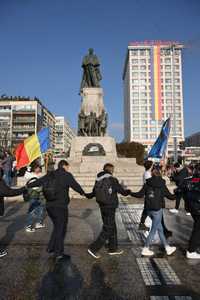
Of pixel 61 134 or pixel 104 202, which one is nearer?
pixel 104 202

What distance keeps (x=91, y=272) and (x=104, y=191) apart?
1.43 m

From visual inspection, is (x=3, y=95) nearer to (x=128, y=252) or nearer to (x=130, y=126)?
(x=130, y=126)

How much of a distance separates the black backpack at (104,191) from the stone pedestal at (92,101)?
747 inches

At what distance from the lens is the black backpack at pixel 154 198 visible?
5.40 metres

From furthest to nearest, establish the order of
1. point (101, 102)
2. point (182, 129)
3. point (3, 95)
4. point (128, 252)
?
point (182, 129) < point (3, 95) < point (101, 102) < point (128, 252)

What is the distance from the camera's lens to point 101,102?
2444cm

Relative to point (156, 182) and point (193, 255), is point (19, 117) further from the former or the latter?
point (193, 255)

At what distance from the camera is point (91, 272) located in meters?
4.39

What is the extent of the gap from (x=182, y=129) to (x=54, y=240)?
120 m

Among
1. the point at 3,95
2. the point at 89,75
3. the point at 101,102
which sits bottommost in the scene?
the point at 101,102

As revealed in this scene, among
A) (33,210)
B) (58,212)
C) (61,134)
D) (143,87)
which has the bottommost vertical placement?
(33,210)

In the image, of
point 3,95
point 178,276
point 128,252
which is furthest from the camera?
point 3,95

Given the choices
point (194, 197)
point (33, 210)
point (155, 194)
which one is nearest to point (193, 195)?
point (194, 197)

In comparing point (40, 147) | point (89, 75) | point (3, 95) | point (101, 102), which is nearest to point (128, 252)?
point (40, 147)
